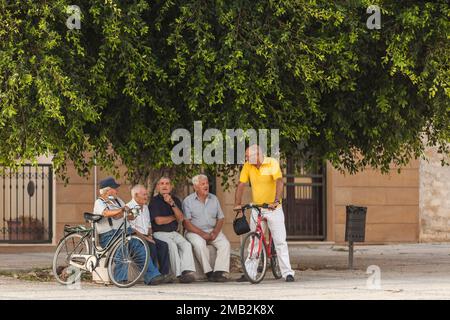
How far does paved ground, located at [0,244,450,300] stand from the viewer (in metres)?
13.0

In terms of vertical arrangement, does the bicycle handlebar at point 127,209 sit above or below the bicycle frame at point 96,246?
above

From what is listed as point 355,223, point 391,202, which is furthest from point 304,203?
point 355,223

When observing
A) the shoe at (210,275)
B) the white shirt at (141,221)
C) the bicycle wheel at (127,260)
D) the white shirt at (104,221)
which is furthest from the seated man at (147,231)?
the shoe at (210,275)

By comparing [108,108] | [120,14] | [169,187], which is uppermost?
[120,14]

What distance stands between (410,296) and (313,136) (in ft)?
15.8

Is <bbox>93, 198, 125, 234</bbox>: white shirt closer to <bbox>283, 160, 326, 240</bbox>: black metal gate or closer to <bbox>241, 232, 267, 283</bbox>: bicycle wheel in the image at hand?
<bbox>241, 232, 267, 283</bbox>: bicycle wheel

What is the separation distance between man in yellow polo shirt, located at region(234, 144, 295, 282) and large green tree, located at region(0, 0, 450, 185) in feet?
1.52

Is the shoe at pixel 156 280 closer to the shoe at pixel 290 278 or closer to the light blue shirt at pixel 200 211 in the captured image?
the light blue shirt at pixel 200 211

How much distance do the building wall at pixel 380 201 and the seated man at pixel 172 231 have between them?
12149mm

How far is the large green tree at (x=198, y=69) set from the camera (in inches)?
574

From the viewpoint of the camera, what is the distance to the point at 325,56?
15539 millimetres
